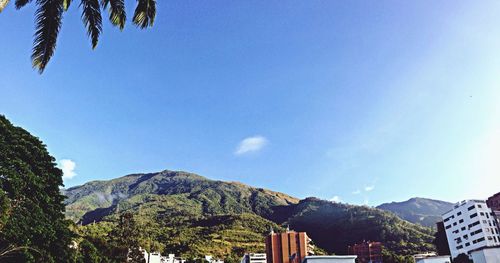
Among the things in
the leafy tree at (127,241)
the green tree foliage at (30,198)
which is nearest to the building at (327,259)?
the green tree foliage at (30,198)

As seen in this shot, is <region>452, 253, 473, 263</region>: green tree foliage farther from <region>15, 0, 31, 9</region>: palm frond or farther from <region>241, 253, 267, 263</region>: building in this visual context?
<region>15, 0, 31, 9</region>: palm frond

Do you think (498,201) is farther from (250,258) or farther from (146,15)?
(146,15)

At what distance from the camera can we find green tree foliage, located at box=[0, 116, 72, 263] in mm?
33500

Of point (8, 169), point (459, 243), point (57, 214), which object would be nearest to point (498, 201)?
point (459, 243)

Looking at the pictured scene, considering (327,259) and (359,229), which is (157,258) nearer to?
(327,259)

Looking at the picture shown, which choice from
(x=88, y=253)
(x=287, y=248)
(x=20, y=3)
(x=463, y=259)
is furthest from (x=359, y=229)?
(x=20, y=3)

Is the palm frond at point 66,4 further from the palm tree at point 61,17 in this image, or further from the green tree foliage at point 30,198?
the green tree foliage at point 30,198

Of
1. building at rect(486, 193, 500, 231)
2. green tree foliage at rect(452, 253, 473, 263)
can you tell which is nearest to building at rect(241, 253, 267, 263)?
green tree foliage at rect(452, 253, 473, 263)

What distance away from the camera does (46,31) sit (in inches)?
449

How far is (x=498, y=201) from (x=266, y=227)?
3587 inches

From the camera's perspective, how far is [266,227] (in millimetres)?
155500

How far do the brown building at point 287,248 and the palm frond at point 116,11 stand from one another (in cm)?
7861

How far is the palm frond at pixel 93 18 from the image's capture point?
39.7 ft

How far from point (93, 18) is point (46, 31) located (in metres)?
1.45
